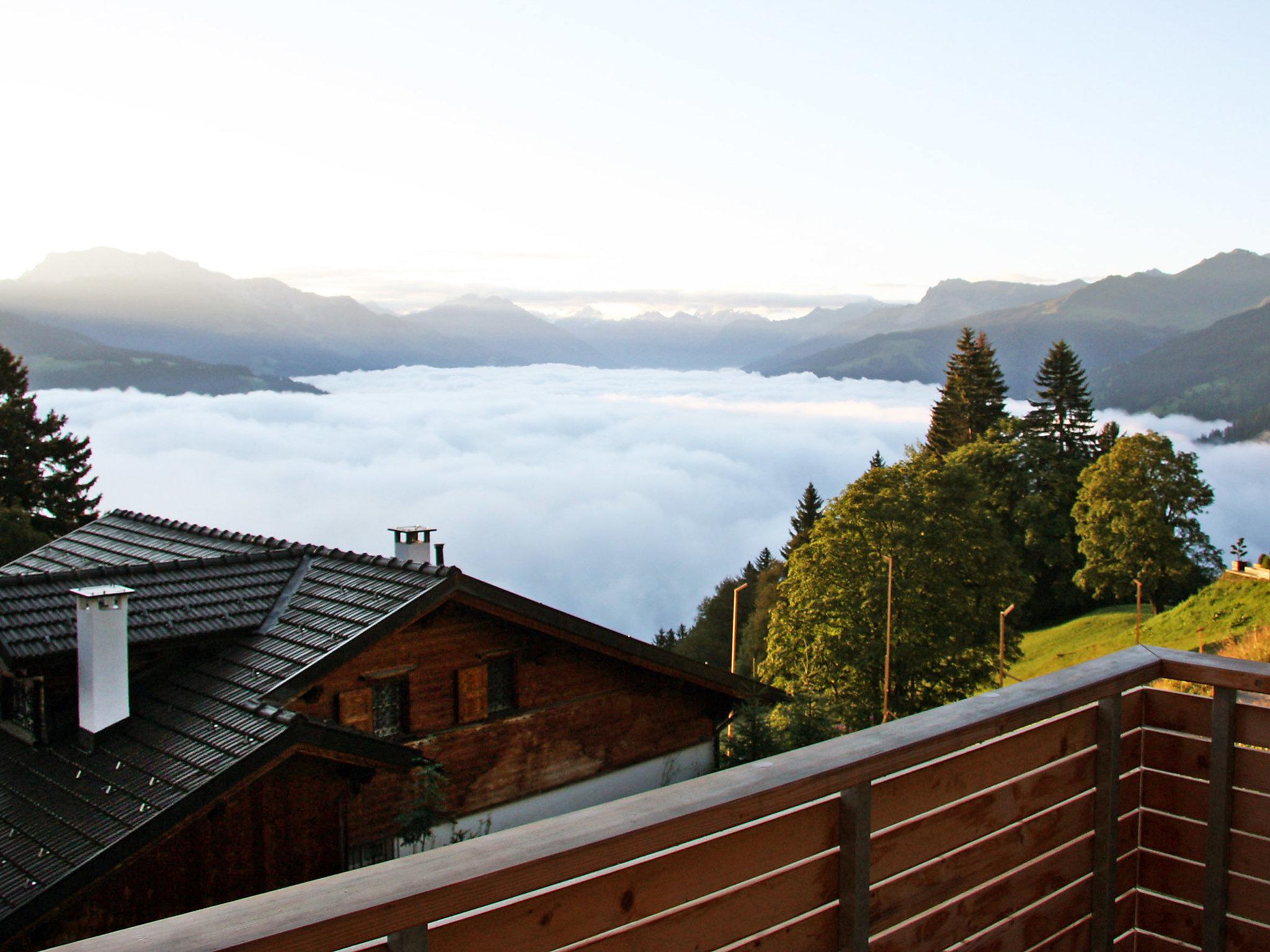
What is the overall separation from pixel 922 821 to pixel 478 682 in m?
10.0

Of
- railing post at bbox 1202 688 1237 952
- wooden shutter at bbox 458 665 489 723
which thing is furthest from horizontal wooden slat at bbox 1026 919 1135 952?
wooden shutter at bbox 458 665 489 723

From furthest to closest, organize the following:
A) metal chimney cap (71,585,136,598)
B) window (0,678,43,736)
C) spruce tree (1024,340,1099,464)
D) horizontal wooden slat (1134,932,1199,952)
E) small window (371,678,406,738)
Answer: spruce tree (1024,340,1099,464) < small window (371,678,406,738) < window (0,678,43,736) < metal chimney cap (71,585,136,598) < horizontal wooden slat (1134,932,1199,952)

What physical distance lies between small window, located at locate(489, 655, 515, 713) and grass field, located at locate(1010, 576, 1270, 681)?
17.5 meters

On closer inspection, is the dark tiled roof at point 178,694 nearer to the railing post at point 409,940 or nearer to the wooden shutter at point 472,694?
the wooden shutter at point 472,694

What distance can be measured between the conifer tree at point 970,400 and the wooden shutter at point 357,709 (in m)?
47.7

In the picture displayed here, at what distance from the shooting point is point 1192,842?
2.70 metres

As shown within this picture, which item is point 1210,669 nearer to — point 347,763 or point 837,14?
point 347,763

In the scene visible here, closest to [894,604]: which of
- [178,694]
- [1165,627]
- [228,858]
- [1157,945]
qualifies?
[1165,627]

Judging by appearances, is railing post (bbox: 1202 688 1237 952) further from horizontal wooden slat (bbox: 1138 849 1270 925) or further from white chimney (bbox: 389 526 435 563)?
white chimney (bbox: 389 526 435 563)

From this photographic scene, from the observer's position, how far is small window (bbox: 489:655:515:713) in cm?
1191

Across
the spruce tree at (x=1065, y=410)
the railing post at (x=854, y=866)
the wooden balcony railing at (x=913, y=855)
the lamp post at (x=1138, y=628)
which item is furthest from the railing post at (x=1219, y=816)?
the spruce tree at (x=1065, y=410)

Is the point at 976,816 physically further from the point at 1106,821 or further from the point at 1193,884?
the point at 1193,884

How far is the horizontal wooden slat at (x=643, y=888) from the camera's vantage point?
4.62ft

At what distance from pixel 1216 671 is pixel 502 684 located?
10.2 meters
